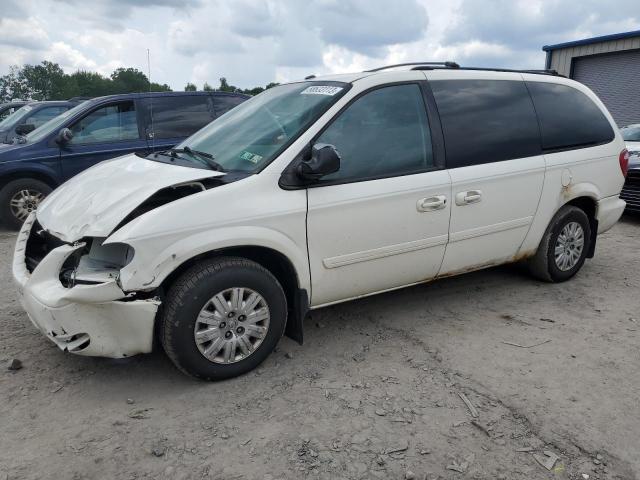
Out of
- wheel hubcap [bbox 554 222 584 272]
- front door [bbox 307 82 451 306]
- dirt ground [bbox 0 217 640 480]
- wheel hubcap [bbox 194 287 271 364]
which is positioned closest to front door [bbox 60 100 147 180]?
dirt ground [bbox 0 217 640 480]

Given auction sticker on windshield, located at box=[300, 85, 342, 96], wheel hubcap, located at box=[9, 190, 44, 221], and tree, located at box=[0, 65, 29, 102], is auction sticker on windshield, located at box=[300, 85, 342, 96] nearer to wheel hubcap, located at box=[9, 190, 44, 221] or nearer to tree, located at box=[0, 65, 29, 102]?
wheel hubcap, located at box=[9, 190, 44, 221]

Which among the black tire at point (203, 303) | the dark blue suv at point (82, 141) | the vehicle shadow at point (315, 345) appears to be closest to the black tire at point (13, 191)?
the dark blue suv at point (82, 141)

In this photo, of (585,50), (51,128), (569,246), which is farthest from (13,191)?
(585,50)

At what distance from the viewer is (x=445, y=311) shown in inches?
170

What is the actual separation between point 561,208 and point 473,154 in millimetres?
1203

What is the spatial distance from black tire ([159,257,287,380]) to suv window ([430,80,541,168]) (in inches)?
62.9

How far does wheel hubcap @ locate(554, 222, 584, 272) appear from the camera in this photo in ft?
15.6

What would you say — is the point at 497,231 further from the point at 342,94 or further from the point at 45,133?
the point at 45,133

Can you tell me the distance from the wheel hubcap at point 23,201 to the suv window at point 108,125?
2.88 feet

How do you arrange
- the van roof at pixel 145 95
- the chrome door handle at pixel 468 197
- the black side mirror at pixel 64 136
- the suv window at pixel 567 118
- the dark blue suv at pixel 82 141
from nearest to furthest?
the chrome door handle at pixel 468 197 < the suv window at pixel 567 118 < the black side mirror at pixel 64 136 < the dark blue suv at pixel 82 141 < the van roof at pixel 145 95

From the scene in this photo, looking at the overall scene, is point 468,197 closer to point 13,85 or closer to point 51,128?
point 51,128

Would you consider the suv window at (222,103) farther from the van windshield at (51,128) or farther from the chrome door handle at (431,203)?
the chrome door handle at (431,203)

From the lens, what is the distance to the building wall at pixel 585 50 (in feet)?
49.9

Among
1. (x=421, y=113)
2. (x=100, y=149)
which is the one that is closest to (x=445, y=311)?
(x=421, y=113)
